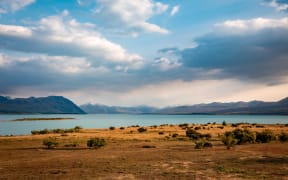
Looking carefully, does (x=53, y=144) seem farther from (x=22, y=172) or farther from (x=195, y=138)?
(x=195, y=138)

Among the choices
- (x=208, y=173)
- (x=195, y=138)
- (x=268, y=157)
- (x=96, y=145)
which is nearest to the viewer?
(x=208, y=173)

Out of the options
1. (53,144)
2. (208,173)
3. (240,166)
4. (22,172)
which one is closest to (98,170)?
(22,172)

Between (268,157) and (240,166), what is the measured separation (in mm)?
6406

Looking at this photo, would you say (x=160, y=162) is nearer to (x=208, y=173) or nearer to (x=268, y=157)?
(x=208, y=173)

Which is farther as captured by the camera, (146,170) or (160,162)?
(160,162)

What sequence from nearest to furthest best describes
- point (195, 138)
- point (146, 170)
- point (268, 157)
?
point (146, 170)
point (268, 157)
point (195, 138)

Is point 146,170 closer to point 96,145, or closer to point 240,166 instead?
point 240,166

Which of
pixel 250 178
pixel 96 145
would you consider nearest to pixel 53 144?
pixel 96 145

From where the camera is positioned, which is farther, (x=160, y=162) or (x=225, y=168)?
(x=160, y=162)

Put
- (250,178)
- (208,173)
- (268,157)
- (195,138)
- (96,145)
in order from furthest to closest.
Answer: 1. (195,138)
2. (96,145)
3. (268,157)
4. (208,173)
5. (250,178)

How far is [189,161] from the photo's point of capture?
26578mm

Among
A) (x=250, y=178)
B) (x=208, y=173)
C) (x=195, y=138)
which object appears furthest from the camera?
(x=195, y=138)

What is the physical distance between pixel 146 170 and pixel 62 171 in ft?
22.1

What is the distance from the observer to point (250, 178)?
19172 millimetres
